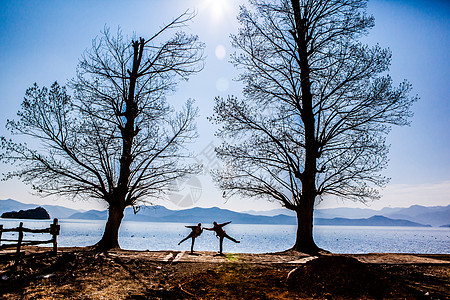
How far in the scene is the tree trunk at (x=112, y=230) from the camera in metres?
13.5

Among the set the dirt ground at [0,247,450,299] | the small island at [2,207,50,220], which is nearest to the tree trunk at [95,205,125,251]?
the dirt ground at [0,247,450,299]

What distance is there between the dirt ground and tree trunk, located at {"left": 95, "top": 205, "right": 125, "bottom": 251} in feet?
16.1

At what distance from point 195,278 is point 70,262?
4.81m

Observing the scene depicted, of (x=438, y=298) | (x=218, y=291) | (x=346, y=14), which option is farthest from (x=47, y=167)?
(x=346, y=14)

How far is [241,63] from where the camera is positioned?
14789mm

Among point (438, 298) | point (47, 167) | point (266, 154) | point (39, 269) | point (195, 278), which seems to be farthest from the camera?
point (266, 154)

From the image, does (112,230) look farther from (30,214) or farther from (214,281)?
(30,214)

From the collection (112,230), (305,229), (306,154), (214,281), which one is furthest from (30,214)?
(214,281)

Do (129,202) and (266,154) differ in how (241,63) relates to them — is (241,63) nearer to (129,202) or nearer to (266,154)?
(266,154)

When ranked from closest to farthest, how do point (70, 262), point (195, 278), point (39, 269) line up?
point (195, 278) < point (39, 269) < point (70, 262)

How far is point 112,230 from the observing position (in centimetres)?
1385

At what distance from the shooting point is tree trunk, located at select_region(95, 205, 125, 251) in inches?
532

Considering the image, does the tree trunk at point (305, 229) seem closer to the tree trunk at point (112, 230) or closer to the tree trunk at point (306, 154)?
the tree trunk at point (306, 154)

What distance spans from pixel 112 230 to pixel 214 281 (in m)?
9.65
